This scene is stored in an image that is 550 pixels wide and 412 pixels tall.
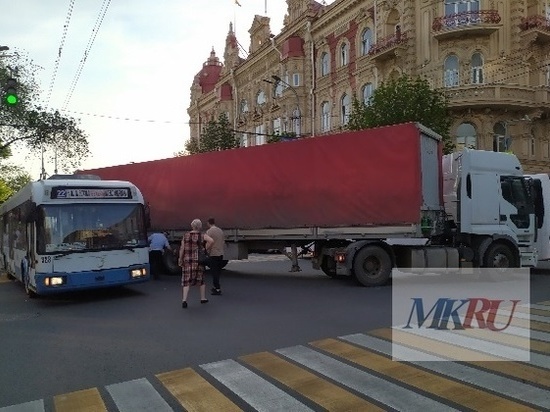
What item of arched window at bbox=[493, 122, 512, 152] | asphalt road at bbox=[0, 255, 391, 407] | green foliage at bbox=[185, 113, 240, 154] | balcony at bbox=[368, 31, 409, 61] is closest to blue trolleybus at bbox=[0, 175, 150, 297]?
asphalt road at bbox=[0, 255, 391, 407]

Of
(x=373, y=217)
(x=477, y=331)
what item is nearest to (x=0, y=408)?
(x=477, y=331)

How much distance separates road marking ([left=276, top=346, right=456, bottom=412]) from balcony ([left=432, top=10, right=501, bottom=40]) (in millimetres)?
25504

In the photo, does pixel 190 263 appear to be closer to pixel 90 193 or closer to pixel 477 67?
pixel 90 193

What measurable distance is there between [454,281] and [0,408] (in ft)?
33.0

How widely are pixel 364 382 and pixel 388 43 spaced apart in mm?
27630

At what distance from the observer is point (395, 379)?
5086 mm

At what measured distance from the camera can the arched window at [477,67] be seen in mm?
27875

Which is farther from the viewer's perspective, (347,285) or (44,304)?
(347,285)

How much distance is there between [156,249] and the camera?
1489 centimetres

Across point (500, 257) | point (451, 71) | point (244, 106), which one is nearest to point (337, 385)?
point (500, 257)

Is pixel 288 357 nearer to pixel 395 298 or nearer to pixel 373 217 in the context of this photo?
pixel 395 298

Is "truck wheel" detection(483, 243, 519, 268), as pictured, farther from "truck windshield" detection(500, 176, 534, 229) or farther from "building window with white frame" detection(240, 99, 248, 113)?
"building window with white frame" detection(240, 99, 248, 113)

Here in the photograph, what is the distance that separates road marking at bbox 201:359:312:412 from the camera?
176 inches

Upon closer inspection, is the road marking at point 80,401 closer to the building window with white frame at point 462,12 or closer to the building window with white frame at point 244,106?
the building window with white frame at point 462,12
